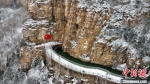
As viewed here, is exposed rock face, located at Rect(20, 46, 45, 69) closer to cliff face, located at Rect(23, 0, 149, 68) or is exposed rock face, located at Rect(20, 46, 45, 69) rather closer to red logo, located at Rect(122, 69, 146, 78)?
cliff face, located at Rect(23, 0, 149, 68)

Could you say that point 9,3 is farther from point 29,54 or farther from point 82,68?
point 82,68

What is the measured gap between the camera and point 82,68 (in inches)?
1452

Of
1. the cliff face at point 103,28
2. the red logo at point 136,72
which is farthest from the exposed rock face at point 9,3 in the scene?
the red logo at point 136,72

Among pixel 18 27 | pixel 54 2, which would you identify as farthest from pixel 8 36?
pixel 54 2

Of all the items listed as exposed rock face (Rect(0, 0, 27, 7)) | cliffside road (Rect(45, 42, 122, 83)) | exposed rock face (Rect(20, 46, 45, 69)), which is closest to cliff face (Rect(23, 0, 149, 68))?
cliffside road (Rect(45, 42, 122, 83))

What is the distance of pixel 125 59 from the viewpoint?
36000mm

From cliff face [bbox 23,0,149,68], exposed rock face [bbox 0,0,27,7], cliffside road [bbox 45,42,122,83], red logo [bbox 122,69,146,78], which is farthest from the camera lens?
exposed rock face [bbox 0,0,27,7]

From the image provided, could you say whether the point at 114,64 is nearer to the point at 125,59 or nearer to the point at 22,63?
the point at 125,59

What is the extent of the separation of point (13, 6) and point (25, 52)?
18648 millimetres

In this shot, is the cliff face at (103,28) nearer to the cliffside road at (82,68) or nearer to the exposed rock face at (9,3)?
the cliffside road at (82,68)

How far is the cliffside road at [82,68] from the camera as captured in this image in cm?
3481

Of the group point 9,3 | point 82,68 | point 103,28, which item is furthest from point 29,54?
point 9,3

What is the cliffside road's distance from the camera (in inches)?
1371

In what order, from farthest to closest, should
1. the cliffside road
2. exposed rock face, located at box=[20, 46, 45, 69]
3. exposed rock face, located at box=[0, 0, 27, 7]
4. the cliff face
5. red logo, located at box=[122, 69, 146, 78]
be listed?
exposed rock face, located at box=[0, 0, 27, 7], exposed rock face, located at box=[20, 46, 45, 69], the cliff face, the cliffside road, red logo, located at box=[122, 69, 146, 78]
